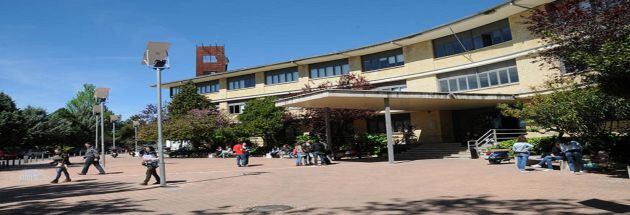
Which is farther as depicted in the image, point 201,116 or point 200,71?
point 200,71

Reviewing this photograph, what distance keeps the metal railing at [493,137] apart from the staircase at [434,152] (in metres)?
0.70

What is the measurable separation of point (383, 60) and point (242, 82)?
15.3 metres

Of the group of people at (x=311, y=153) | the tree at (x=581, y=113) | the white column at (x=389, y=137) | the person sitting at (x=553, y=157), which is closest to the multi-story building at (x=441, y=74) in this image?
the white column at (x=389, y=137)

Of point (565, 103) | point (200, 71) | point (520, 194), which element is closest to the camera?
point (520, 194)

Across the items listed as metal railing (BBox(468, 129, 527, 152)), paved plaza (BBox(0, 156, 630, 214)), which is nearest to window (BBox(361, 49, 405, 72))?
metal railing (BBox(468, 129, 527, 152))

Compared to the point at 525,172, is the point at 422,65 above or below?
above

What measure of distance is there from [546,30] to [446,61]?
16.4m

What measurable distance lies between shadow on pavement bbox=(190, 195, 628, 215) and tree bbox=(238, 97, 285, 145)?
26353mm

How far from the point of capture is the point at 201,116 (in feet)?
128

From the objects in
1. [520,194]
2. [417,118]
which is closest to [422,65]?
[417,118]

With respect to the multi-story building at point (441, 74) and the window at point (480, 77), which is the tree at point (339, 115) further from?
the window at point (480, 77)

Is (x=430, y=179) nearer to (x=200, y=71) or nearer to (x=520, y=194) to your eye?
(x=520, y=194)

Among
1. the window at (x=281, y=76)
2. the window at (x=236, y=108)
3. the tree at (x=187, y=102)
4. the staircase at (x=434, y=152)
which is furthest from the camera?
the window at (x=236, y=108)

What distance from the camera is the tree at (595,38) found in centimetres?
984
